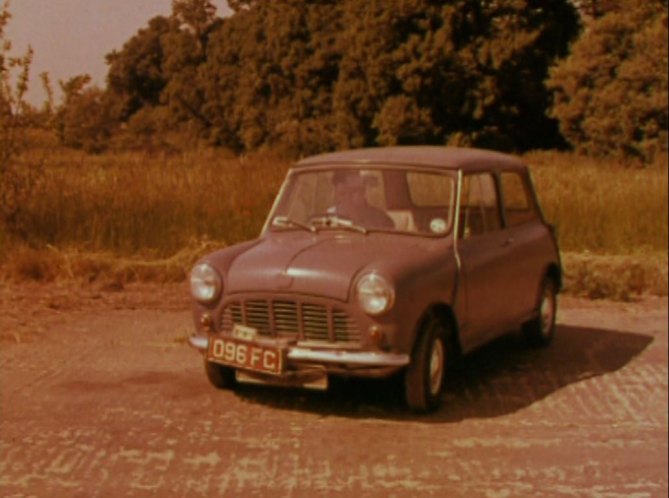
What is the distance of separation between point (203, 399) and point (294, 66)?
2088 mm

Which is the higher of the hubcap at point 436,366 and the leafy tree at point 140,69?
the leafy tree at point 140,69

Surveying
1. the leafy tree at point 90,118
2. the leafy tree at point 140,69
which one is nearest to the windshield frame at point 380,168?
the leafy tree at point 140,69

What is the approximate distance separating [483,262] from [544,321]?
4.70 feet

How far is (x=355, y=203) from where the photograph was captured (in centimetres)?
605

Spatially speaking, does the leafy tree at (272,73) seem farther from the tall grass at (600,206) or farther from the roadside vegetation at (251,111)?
the tall grass at (600,206)

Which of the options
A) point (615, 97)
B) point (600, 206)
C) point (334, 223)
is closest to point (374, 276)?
point (334, 223)

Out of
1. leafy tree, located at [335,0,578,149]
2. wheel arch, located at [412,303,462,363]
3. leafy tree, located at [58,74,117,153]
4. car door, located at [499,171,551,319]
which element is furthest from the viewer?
car door, located at [499,171,551,319]

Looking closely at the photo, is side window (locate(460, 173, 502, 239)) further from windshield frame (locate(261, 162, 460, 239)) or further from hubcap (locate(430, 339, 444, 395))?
hubcap (locate(430, 339, 444, 395))

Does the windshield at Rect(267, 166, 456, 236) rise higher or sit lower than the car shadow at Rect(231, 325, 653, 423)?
higher

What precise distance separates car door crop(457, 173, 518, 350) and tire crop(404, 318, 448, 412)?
34 cm

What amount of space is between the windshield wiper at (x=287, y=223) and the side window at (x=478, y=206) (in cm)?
89

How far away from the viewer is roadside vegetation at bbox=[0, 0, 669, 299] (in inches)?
125

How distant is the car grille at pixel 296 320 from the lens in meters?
5.18

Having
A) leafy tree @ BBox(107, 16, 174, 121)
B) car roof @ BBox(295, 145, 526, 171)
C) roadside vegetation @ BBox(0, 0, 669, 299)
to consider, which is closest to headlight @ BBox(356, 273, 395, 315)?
roadside vegetation @ BBox(0, 0, 669, 299)
